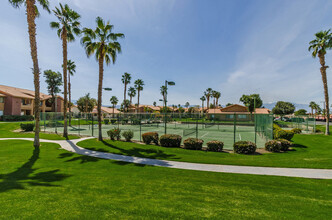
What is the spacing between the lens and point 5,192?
4641 millimetres

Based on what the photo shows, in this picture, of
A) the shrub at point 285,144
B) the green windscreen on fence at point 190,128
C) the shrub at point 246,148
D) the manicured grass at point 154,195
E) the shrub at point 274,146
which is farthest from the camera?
the green windscreen on fence at point 190,128

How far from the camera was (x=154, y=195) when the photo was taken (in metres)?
4.84

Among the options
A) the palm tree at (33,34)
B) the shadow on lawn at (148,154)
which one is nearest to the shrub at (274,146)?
the shadow on lawn at (148,154)

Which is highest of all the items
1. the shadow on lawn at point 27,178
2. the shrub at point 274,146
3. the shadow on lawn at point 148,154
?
the shrub at point 274,146

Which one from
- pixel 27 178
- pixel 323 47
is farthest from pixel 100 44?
pixel 323 47

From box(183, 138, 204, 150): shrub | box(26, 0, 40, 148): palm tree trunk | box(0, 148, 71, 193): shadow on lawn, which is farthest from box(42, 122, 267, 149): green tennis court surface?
box(0, 148, 71, 193): shadow on lawn

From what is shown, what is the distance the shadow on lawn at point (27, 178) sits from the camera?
208 inches

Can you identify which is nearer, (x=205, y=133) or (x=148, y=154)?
(x=148, y=154)

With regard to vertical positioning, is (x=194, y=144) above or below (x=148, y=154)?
above

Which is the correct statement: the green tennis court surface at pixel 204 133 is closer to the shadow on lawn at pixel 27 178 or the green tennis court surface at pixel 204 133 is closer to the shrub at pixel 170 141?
the shrub at pixel 170 141

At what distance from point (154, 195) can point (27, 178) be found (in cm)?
536

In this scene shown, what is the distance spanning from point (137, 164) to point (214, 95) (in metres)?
85.8

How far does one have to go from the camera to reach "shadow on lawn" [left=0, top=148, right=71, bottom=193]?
17.3 feet

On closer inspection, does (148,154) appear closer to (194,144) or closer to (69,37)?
(194,144)
